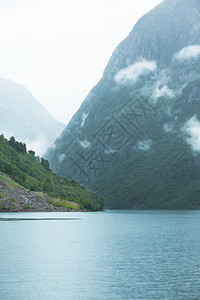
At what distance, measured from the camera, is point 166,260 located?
61.0 m

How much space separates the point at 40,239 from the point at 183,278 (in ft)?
162

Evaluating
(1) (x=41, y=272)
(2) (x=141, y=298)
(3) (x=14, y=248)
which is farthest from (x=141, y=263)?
(3) (x=14, y=248)

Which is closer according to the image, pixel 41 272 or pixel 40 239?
pixel 41 272

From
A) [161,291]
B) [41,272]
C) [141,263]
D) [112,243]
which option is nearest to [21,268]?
[41,272]

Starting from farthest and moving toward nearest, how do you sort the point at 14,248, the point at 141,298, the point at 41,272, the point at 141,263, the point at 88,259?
the point at 14,248, the point at 88,259, the point at 141,263, the point at 41,272, the point at 141,298

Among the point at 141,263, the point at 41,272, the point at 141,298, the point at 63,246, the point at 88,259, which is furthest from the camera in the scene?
the point at 63,246

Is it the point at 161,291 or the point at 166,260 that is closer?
the point at 161,291

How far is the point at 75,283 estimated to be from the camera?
45062mm

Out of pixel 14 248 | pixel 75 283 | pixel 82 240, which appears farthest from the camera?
pixel 82 240

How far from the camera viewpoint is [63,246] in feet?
261

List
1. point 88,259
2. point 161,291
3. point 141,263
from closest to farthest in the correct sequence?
point 161,291 < point 141,263 < point 88,259

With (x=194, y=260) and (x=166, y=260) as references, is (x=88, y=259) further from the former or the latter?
(x=194, y=260)

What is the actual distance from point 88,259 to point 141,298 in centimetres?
2512

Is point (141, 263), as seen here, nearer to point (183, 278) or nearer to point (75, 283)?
point (183, 278)
